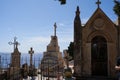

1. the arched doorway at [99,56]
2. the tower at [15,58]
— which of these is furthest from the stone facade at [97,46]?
the tower at [15,58]

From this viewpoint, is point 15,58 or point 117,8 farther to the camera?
point 15,58

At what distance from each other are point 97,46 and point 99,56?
2.54 feet

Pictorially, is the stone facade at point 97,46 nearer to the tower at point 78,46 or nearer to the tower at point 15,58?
the tower at point 78,46

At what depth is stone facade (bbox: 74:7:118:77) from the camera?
18.3 m

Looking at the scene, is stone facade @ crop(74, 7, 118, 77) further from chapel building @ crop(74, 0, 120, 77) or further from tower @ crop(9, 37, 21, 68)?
tower @ crop(9, 37, 21, 68)

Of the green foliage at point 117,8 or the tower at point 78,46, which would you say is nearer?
the green foliage at point 117,8

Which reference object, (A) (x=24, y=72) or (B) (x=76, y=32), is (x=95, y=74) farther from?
(A) (x=24, y=72)

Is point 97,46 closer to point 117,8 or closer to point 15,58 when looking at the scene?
point 117,8

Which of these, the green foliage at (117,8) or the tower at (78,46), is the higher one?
the green foliage at (117,8)

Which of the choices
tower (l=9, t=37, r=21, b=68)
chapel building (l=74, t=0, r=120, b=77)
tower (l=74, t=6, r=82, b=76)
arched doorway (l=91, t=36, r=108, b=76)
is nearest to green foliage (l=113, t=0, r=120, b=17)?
chapel building (l=74, t=0, r=120, b=77)

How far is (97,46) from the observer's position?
61.1ft

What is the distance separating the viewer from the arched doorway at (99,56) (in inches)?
728

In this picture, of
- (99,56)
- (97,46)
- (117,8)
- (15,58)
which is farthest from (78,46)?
(15,58)

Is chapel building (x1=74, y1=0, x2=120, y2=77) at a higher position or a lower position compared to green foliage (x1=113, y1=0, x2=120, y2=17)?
lower
